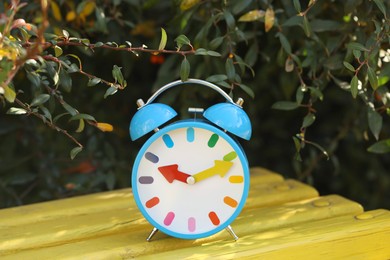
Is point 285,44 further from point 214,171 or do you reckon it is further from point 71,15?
point 71,15

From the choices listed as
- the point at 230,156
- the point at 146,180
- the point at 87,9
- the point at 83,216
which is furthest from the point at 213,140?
the point at 87,9

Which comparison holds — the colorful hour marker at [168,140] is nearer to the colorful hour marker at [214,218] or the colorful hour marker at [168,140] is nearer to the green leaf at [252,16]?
the colorful hour marker at [214,218]

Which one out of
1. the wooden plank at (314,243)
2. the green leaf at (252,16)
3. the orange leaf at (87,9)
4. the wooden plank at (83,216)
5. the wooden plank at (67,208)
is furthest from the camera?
the orange leaf at (87,9)

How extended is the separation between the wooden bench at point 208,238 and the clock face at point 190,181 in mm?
55

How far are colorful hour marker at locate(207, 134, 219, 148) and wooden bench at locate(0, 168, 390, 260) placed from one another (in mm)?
214

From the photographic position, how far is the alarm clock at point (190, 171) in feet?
4.86

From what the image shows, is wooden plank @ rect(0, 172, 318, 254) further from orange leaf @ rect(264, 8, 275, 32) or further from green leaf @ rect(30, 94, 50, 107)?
orange leaf @ rect(264, 8, 275, 32)

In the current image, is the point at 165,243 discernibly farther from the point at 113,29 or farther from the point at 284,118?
the point at 284,118

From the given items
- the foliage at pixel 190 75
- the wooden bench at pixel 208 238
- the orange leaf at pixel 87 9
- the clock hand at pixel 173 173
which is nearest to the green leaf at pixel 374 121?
the foliage at pixel 190 75

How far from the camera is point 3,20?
1.28 meters

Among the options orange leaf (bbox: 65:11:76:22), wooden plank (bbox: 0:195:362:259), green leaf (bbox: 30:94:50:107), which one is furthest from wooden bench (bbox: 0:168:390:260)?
orange leaf (bbox: 65:11:76:22)

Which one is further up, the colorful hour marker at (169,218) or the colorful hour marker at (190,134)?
the colorful hour marker at (190,134)

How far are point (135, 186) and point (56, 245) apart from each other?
0.23 metres

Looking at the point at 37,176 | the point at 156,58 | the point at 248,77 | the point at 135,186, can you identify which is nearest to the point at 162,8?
the point at 156,58
